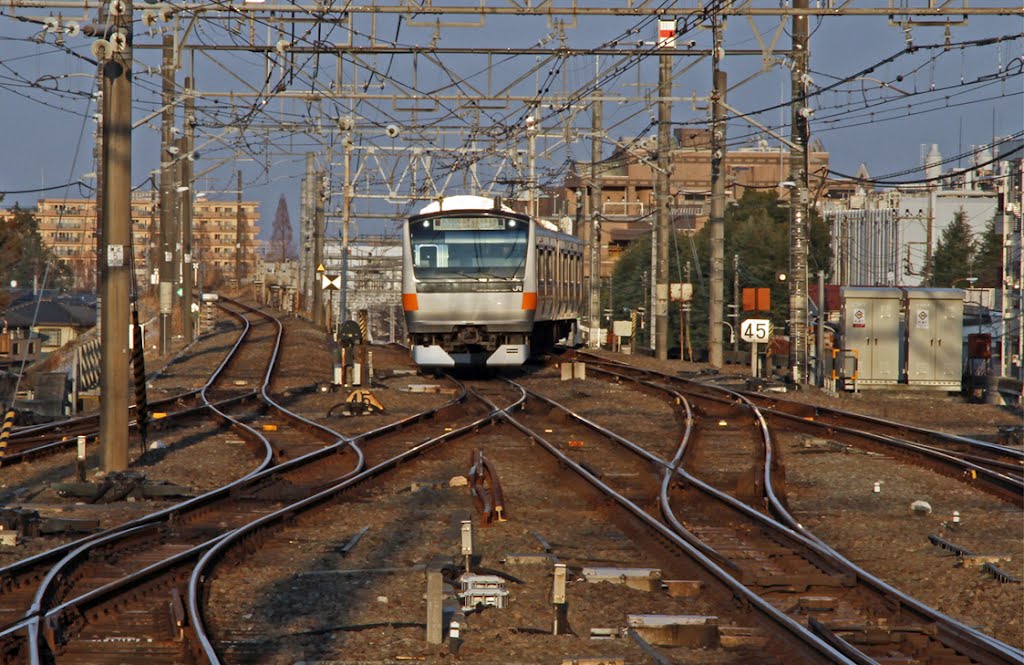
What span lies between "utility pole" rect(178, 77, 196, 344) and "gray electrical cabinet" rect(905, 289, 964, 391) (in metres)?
18.3

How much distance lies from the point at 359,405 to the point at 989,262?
59.2 meters

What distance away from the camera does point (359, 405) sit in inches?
794

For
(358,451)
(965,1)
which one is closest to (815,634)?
(358,451)

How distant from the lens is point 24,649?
6.27m

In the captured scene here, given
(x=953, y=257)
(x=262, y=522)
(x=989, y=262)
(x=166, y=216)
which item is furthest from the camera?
(x=953, y=257)

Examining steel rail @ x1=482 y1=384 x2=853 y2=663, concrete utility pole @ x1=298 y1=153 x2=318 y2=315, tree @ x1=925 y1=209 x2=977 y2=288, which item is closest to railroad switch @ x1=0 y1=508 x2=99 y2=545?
steel rail @ x1=482 y1=384 x2=853 y2=663

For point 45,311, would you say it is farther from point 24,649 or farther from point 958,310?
point 24,649

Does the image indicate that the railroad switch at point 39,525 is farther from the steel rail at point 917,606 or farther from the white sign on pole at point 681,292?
the white sign on pole at point 681,292

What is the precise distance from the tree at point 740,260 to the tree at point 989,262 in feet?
29.4

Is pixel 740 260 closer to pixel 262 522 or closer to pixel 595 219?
pixel 595 219

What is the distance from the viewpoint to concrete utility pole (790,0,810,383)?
2448cm

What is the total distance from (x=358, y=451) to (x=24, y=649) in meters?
8.56

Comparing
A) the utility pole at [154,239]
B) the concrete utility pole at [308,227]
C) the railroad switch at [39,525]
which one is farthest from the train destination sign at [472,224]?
the concrete utility pole at [308,227]

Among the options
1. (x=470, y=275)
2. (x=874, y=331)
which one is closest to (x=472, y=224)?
(x=470, y=275)
